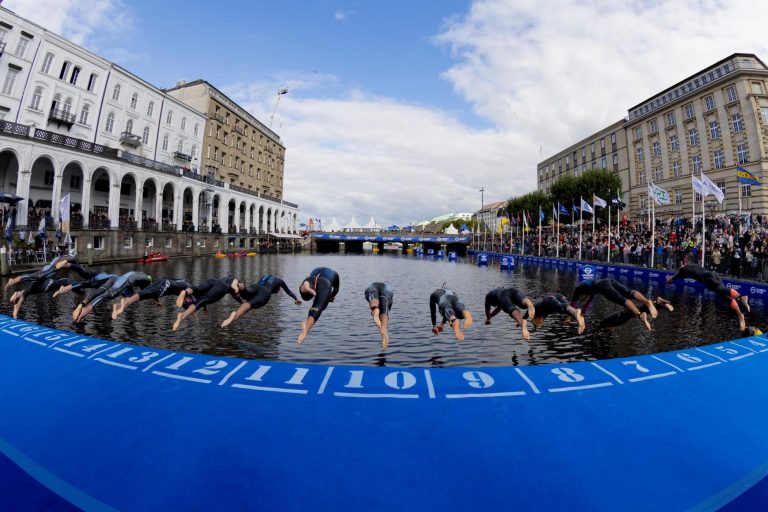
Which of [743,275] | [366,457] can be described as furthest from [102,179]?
[743,275]

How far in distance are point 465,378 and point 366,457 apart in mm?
3249

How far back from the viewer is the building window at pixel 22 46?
3931 centimetres

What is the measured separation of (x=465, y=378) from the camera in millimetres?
7586

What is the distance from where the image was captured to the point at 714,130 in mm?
52875

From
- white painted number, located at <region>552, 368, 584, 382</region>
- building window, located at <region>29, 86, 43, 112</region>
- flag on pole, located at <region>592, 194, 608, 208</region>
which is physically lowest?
white painted number, located at <region>552, 368, 584, 382</region>

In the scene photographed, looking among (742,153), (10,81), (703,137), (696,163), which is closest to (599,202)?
(742,153)

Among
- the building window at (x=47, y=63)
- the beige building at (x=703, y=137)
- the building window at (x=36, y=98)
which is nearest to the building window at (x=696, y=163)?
the beige building at (x=703, y=137)

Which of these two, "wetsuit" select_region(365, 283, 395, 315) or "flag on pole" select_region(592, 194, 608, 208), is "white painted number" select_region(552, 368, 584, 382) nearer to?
"wetsuit" select_region(365, 283, 395, 315)

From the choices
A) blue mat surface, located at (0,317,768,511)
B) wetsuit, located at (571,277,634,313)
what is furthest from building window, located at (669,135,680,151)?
blue mat surface, located at (0,317,768,511)

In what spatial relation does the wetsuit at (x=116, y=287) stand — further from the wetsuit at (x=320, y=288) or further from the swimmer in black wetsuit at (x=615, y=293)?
the swimmer in black wetsuit at (x=615, y=293)

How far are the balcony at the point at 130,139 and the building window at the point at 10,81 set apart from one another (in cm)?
1300

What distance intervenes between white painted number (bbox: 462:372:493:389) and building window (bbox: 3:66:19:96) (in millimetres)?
53981

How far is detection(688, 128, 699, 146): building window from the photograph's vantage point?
55394 millimetres

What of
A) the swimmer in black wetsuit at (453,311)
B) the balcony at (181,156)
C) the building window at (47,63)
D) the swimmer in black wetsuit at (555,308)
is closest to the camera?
the swimmer in black wetsuit at (453,311)
